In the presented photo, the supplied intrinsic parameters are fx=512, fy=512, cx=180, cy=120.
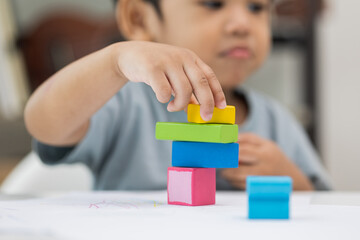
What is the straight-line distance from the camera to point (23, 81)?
4.01ft

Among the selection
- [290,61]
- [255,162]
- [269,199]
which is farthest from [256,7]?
[290,61]

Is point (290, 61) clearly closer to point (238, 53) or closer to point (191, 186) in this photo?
point (238, 53)

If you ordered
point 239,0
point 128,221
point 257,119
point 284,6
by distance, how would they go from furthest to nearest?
1. point 284,6
2. point 257,119
3. point 239,0
4. point 128,221

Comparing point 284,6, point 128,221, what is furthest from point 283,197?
point 284,6

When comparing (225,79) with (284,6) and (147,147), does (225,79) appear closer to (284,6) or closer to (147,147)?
(147,147)

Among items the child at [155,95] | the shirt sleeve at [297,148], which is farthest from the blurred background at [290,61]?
the child at [155,95]

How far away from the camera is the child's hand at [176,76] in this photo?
11.4 inches

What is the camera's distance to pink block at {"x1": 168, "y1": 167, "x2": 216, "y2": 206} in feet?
1.01

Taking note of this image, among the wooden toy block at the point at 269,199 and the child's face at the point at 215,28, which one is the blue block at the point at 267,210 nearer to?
the wooden toy block at the point at 269,199

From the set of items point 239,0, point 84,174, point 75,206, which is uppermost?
point 239,0

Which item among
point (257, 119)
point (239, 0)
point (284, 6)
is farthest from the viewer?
point (284, 6)

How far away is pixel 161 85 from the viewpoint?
0.29 meters

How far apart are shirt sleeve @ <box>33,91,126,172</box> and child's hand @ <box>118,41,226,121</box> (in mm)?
141

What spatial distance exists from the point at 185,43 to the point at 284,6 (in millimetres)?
744
